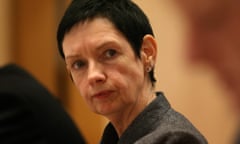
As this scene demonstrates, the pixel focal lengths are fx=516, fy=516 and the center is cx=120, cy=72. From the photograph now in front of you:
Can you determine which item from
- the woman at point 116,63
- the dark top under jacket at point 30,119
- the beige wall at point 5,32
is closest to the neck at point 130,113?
the woman at point 116,63

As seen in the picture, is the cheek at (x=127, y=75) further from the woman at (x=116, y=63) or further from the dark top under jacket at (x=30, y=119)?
the dark top under jacket at (x=30, y=119)

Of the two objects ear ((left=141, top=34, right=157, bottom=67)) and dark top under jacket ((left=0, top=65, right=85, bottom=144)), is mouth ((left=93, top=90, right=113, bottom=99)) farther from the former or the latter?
dark top under jacket ((left=0, top=65, right=85, bottom=144))

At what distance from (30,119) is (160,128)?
57 cm

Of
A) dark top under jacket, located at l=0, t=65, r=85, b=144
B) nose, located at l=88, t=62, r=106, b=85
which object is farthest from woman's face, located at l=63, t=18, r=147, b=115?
dark top under jacket, located at l=0, t=65, r=85, b=144

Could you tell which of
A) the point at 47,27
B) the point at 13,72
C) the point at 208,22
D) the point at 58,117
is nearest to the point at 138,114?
the point at 58,117

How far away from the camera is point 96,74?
0.73 meters

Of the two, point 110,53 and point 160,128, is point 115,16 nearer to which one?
point 110,53

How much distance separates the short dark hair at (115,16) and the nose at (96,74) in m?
0.06

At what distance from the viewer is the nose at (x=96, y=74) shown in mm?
729

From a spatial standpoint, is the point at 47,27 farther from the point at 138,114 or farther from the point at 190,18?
the point at 138,114

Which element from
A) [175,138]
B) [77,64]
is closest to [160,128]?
[175,138]

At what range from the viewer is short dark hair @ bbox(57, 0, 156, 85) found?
29.9 inches

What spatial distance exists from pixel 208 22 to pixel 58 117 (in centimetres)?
82

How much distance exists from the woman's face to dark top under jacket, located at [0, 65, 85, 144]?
0.48m
